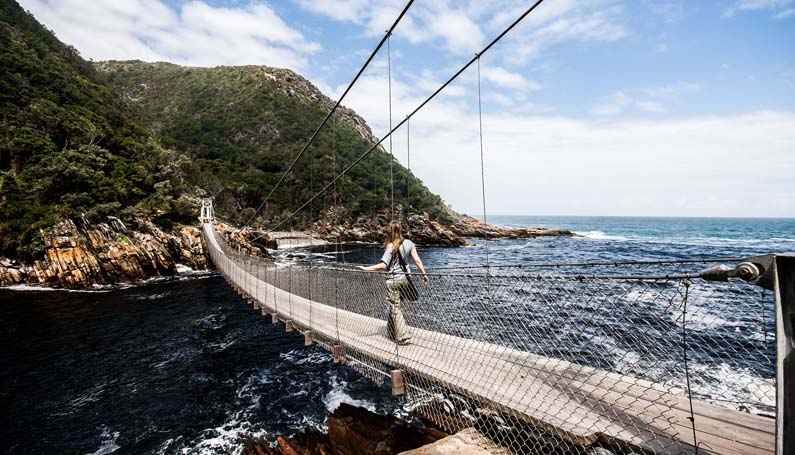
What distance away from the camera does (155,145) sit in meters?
23.8

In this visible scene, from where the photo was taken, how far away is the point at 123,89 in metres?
55.2

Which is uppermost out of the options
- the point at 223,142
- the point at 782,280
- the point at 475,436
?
the point at 223,142

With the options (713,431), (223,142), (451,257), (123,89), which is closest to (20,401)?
(713,431)

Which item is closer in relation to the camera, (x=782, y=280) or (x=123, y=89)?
(x=782, y=280)

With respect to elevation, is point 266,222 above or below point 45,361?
above

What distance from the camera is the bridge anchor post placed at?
10.6 ft

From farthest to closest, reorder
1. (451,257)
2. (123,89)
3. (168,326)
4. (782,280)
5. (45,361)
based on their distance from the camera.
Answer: (123,89) < (451,257) < (168,326) < (45,361) < (782,280)

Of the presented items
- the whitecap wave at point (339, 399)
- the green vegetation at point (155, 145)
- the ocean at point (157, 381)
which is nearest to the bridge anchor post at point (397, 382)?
the ocean at point (157, 381)

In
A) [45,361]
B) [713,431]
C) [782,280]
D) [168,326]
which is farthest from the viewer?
[168,326]

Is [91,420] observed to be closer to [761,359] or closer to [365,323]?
[365,323]

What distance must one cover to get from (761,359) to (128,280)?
1990 centimetres

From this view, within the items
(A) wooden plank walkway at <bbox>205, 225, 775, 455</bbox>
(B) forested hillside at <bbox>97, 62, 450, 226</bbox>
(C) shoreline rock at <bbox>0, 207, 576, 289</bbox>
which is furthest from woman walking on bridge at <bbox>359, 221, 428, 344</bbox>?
(B) forested hillside at <bbox>97, 62, 450, 226</bbox>

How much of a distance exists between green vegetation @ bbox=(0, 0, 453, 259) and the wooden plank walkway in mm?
11586

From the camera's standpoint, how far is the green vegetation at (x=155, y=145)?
1586 cm
